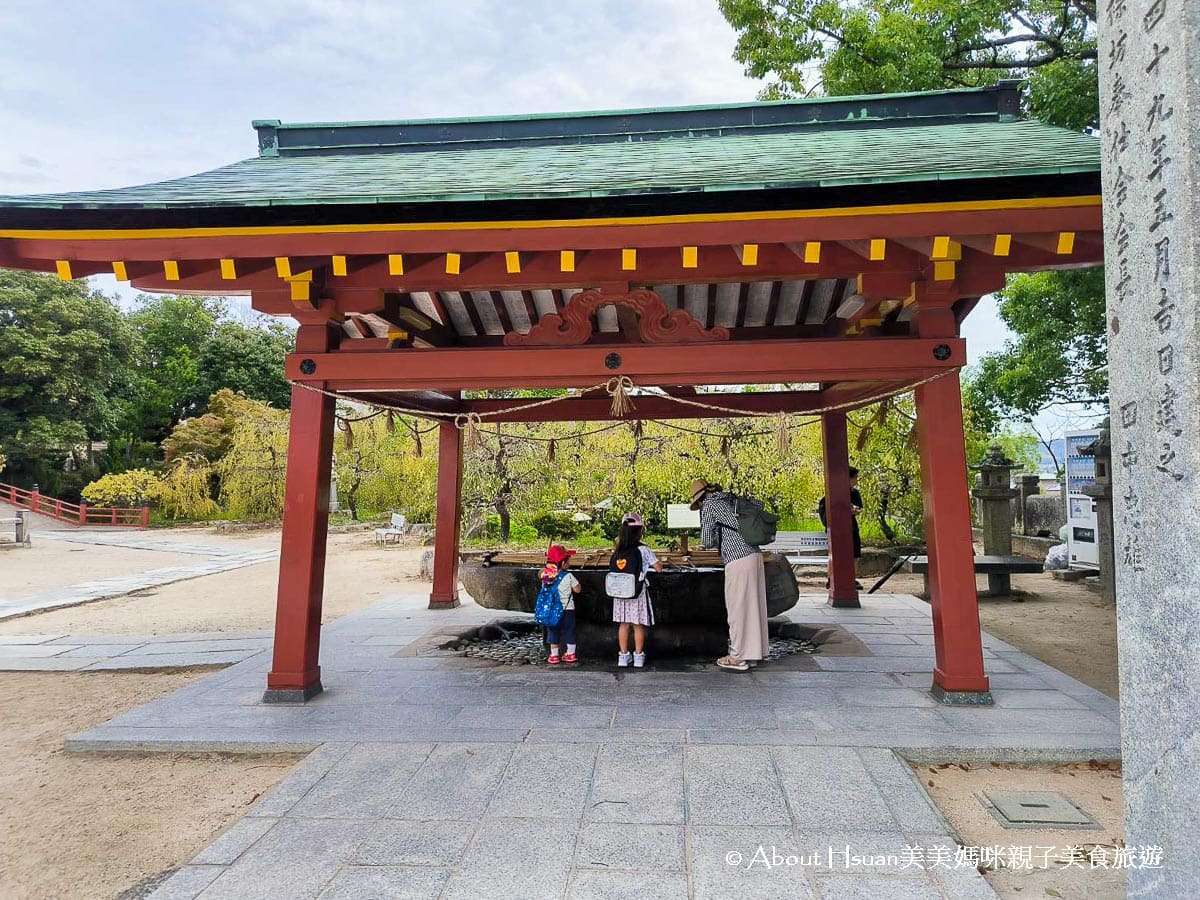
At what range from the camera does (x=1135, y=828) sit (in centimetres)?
228

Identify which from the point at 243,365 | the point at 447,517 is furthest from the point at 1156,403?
the point at 243,365

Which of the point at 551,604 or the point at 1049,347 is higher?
the point at 1049,347

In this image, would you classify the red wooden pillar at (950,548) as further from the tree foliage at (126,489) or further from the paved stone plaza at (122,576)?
the tree foliage at (126,489)

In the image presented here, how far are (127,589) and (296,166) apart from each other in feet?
30.5

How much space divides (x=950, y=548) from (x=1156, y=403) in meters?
2.59

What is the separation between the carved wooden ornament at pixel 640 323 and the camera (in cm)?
464

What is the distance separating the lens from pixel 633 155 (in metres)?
5.30

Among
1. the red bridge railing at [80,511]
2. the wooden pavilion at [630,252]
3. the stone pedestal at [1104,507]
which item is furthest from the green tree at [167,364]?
the stone pedestal at [1104,507]

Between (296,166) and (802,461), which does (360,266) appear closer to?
(296,166)

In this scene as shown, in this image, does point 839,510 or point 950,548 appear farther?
point 839,510

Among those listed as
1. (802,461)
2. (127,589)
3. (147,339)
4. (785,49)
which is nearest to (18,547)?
(127,589)

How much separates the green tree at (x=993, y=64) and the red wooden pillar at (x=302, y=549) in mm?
7684

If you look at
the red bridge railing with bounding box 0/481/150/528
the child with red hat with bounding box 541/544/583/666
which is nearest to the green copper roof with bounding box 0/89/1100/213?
the child with red hat with bounding box 541/544/583/666

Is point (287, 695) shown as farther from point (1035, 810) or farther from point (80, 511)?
point (80, 511)
